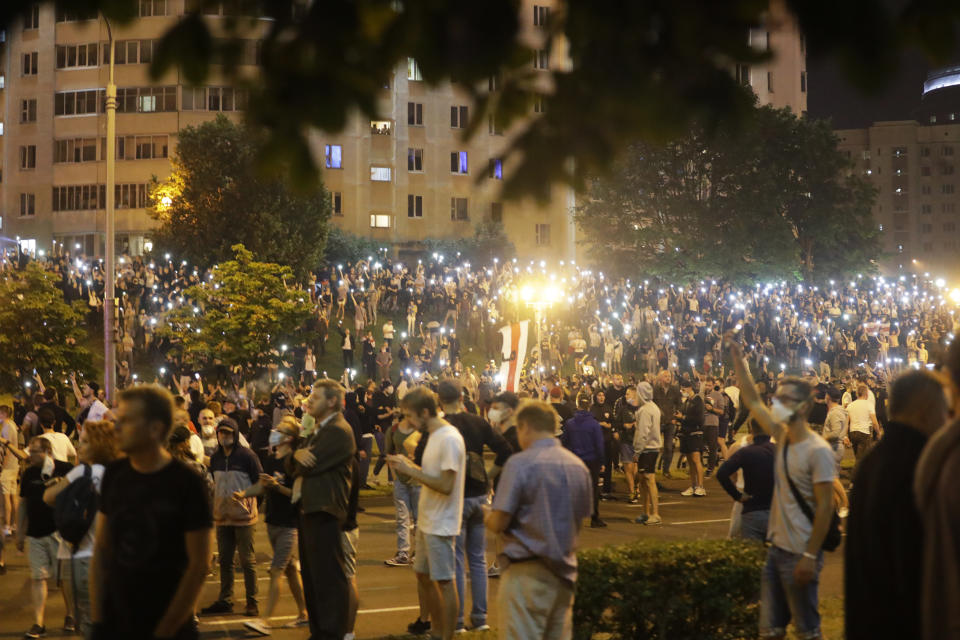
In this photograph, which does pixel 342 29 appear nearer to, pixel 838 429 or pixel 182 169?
pixel 838 429

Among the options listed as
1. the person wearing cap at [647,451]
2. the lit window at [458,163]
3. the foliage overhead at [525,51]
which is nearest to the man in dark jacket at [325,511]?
the foliage overhead at [525,51]

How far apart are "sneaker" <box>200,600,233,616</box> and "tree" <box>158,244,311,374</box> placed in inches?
967

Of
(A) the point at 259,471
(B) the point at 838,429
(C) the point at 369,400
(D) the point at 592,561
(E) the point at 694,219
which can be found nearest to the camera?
(D) the point at 592,561

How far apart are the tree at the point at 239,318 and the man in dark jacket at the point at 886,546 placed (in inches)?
1238

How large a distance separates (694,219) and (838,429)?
1541 inches

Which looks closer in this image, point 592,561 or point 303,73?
point 303,73

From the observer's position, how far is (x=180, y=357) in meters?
36.8

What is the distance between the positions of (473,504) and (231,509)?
260 cm

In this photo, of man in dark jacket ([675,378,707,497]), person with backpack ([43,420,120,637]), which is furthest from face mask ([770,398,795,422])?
man in dark jacket ([675,378,707,497])

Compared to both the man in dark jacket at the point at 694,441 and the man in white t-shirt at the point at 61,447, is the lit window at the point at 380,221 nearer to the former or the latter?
the man in dark jacket at the point at 694,441

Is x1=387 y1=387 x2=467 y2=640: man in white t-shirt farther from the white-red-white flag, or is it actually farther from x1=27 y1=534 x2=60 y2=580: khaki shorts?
the white-red-white flag

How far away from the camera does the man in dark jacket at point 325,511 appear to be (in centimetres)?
845

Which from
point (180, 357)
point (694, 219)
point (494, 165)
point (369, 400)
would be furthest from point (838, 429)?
point (694, 219)

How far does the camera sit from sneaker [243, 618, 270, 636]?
9.57 metres
